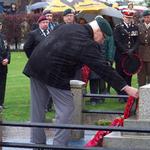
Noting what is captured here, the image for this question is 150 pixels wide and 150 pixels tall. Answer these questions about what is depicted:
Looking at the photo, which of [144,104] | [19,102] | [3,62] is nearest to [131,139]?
[144,104]

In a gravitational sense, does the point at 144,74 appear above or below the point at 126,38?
below

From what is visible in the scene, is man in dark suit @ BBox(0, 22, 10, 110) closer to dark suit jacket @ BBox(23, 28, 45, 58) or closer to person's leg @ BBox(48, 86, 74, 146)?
dark suit jacket @ BBox(23, 28, 45, 58)

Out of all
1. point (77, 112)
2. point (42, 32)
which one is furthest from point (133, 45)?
point (77, 112)

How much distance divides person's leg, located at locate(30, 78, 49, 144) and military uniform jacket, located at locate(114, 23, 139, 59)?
20.0 ft

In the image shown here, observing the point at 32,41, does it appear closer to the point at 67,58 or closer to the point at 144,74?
the point at 144,74

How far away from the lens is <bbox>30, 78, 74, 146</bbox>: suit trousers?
777cm

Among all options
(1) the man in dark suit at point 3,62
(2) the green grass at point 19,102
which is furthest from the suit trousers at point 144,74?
(1) the man in dark suit at point 3,62

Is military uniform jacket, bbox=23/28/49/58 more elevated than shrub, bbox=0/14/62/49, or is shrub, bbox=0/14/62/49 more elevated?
military uniform jacket, bbox=23/28/49/58

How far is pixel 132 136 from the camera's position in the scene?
25.9 feet

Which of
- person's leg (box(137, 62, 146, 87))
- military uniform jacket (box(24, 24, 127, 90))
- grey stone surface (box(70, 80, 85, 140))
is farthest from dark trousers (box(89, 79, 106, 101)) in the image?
military uniform jacket (box(24, 24, 127, 90))

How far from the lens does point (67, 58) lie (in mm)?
7352

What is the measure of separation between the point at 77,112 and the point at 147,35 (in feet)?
14.5

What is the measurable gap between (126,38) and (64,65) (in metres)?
6.98

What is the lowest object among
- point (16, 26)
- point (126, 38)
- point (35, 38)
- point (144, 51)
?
point (16, 26)
